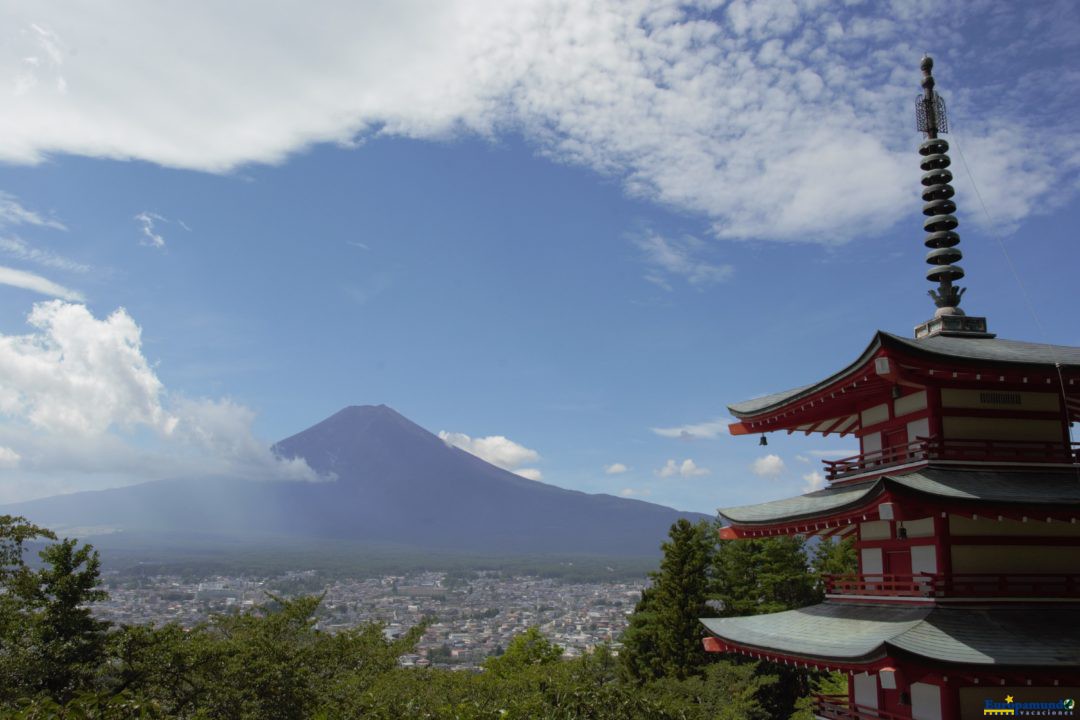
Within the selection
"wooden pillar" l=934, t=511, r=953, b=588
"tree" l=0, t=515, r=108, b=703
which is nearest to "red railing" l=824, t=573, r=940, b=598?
"wooden pillar" l=934, t=511, r=953, b=588

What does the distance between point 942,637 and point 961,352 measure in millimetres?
4771

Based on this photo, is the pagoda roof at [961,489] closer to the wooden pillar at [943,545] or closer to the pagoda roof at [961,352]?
the wooden pillar at [943,545]

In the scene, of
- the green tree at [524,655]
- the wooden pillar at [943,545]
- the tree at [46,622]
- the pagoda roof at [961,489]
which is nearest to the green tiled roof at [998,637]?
the wooden pillar at [943,545]

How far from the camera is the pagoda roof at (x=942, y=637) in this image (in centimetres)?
1092

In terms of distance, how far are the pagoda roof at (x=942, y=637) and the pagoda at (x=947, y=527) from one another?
32 millimetres

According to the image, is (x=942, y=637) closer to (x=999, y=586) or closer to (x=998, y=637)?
(x=998, y=637)

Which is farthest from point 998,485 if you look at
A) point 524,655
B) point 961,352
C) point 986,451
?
point 524,655

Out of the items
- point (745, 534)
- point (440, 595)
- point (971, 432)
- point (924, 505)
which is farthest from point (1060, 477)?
point (440, 595)

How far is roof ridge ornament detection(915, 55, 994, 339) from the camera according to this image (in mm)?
15406

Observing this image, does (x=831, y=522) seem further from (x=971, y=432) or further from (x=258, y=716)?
(x=258, y=716)

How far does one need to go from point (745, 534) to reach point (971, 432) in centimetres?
494

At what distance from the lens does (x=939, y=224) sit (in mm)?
16031

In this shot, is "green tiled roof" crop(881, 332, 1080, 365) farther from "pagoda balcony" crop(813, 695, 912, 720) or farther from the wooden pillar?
"pagoda balcony" crop(813, 695, 912, 720)

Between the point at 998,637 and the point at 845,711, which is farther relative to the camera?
the point at 845,711
